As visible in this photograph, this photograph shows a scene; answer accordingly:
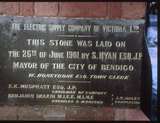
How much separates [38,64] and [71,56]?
23 cm

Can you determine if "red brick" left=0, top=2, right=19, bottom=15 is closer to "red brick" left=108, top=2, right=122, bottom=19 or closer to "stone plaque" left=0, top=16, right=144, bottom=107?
"stone plaque" left=0, top=16, right=144, bottom=107

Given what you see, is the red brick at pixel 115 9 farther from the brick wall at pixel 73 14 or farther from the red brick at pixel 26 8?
the red brick at pixel 26 8

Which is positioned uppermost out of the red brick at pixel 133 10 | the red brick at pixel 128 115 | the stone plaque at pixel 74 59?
the red brick at pixel 133 10

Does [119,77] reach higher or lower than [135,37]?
lower

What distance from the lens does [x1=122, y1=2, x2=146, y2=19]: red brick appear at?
8.83 ft

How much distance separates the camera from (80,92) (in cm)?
273

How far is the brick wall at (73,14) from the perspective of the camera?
8.84 ft

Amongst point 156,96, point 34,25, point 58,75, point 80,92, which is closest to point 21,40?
point 34,25

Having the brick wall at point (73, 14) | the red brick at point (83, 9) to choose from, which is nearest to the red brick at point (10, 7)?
the brick wall at point (73, 14)

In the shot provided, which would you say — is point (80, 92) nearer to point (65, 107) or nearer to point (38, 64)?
point (65, 107)

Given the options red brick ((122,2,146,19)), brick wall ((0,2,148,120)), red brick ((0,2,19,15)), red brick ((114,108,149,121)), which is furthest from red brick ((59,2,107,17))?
red brick ((114,108,149,121))

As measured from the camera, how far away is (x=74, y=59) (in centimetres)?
271

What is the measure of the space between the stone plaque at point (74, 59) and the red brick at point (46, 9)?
0.13ft

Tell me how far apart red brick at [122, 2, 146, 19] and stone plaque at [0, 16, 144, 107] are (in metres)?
0.04
